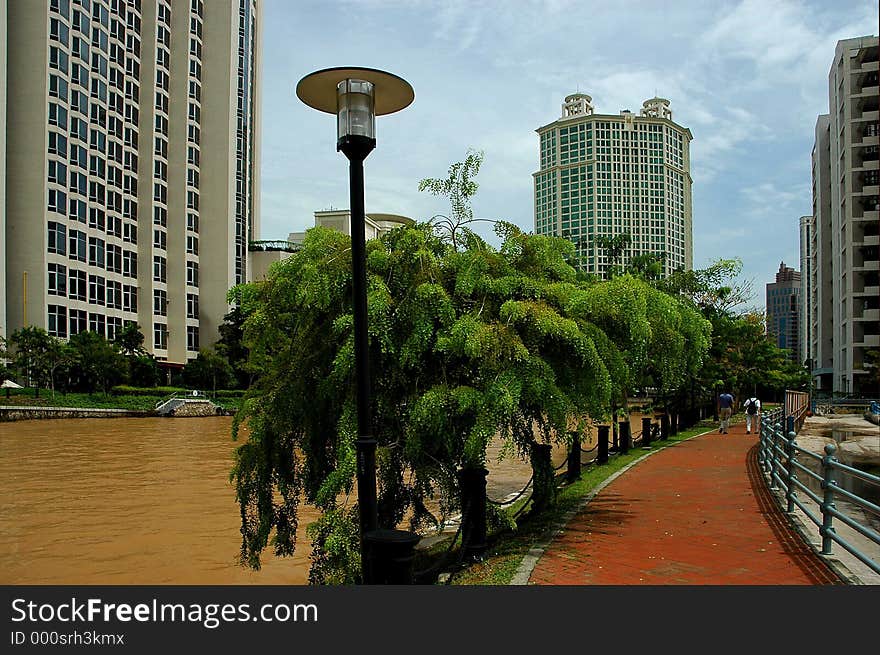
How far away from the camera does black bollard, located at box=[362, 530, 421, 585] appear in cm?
517

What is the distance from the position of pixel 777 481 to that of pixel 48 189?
51810 mm

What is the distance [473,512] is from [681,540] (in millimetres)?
2286

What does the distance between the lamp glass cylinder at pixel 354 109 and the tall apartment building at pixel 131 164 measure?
51.6 metres

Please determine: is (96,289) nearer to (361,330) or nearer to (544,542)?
(544,542)

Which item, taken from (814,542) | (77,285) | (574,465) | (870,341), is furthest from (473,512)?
(870,341)

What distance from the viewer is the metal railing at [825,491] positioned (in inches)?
262

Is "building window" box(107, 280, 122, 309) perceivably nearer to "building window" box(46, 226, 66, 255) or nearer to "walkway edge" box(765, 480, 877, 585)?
"building window" box(46, 226, 66, 255)

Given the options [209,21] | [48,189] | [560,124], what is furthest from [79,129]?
[560,124]

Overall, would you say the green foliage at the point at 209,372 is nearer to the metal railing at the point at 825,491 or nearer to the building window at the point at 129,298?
the building window at the point at 129,298

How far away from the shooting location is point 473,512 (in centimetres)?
840

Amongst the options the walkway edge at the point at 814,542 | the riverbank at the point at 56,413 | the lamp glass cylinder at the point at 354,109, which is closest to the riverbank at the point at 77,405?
the riverbank at the point at 56,413

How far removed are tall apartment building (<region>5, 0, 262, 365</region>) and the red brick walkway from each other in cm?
4860
